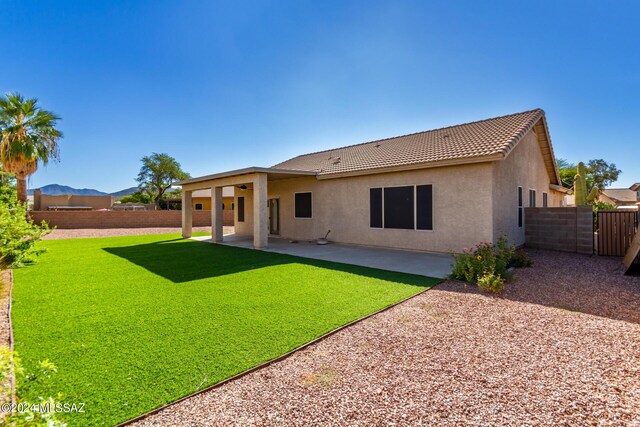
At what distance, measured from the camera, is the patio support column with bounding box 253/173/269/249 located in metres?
13.0

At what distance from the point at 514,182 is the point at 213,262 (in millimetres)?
11428

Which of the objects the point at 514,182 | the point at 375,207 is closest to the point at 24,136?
the point at 375,207

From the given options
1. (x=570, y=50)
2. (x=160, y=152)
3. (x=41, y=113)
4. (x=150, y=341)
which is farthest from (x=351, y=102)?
(x=160, y=152)

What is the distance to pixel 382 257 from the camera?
10.7 meters

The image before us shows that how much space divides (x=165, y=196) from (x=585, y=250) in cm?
5743

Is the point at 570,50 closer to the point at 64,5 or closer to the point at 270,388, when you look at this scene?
the point at 270,388

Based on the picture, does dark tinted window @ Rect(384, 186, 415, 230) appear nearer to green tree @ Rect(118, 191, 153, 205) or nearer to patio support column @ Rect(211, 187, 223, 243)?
patio support column @ Rect(211, 187, 223, 243)

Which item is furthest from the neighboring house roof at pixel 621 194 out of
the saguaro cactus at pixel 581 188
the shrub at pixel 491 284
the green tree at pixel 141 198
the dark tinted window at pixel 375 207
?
the green tree at pixel 141 198

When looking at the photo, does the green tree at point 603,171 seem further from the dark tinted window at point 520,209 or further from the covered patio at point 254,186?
the covered patio at point 254,186

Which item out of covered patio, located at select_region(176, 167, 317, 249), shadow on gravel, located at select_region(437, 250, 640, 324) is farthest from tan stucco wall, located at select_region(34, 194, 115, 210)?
shadow on gravel, located at select_region(437, 250, 640, 324)

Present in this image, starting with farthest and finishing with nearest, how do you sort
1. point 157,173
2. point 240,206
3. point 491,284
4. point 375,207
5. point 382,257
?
1. point 157,173
2. point 240,206
3. point 375,207
4. point 382,257
5. point 491,284

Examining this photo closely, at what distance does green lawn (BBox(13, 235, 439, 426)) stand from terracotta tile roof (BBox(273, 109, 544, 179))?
5.02 meters

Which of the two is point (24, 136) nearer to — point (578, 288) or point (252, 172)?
point (252, 172)

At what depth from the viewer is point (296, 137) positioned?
2197 centimetres
